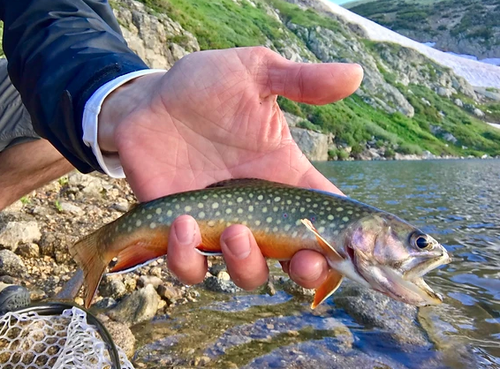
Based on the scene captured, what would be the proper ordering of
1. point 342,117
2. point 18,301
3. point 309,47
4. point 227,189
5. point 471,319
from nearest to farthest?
point 227,189 → point 18,301 → point 471,319 → point 342,117 → point 309,47

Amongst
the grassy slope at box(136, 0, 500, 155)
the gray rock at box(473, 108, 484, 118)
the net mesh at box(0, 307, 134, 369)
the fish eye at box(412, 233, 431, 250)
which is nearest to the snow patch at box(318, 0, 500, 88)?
the gray rock at box(473, 108, 484, 118)

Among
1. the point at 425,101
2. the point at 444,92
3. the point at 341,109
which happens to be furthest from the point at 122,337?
the point at 444,92

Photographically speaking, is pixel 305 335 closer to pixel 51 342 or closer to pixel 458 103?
pixel 51 342

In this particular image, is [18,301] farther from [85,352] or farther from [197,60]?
[197,60]

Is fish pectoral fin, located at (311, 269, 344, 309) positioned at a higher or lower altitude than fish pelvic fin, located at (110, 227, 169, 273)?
higher

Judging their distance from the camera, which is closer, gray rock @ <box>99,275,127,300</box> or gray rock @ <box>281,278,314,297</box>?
gray rock @ <box>99,275,127,300</box>

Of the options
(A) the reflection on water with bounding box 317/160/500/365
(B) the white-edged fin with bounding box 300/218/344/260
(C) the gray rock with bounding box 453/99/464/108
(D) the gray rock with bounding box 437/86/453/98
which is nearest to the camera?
(B) the white-edged fin with bounding box 300/218/344/260

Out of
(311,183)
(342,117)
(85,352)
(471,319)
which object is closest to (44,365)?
(85,352)

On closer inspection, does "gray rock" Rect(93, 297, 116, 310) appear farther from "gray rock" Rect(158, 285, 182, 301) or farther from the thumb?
the thumb
